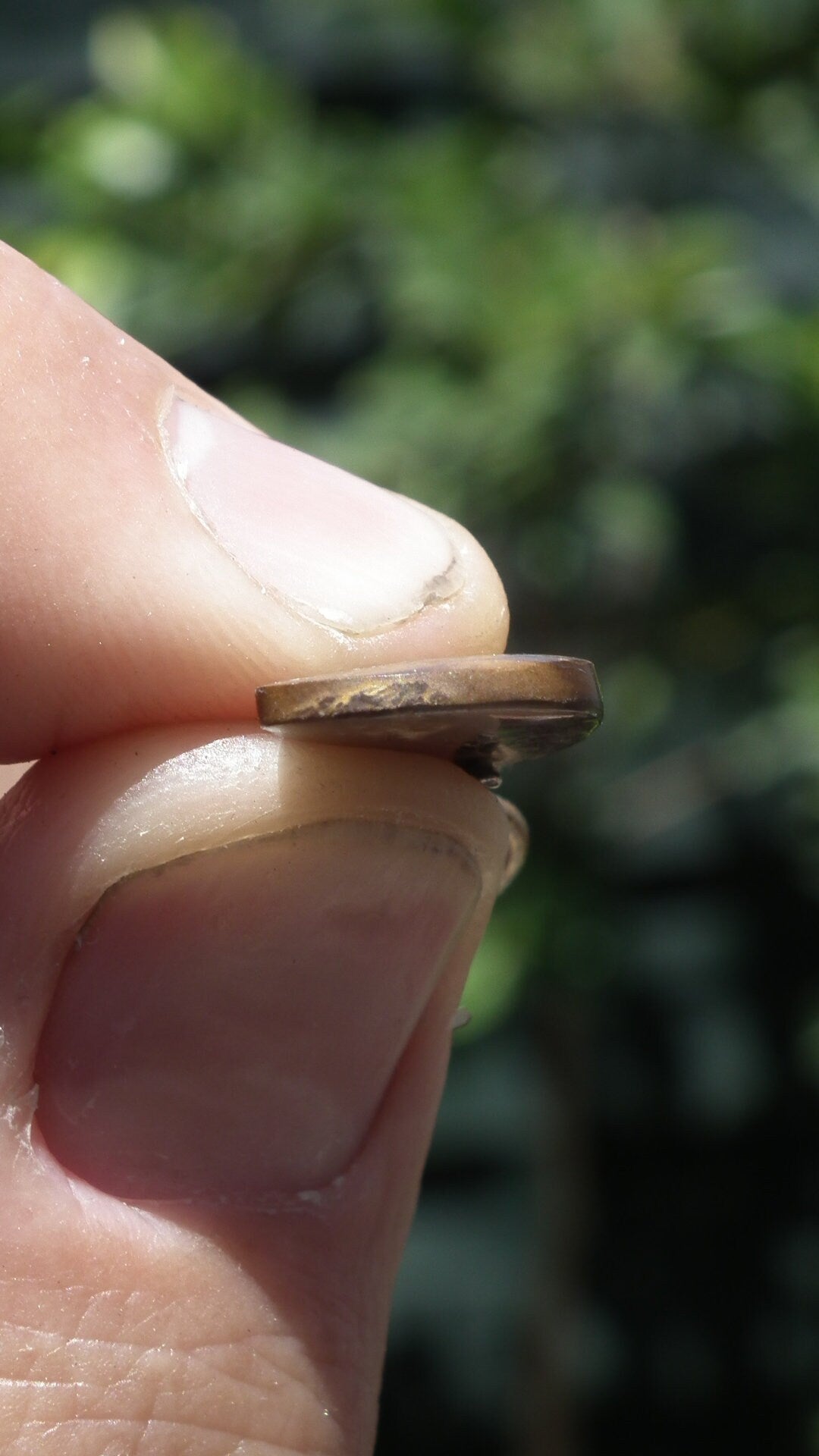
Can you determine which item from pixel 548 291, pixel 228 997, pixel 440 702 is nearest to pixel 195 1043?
pixel 228 997

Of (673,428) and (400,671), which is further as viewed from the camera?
(673,428)

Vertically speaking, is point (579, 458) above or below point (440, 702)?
below

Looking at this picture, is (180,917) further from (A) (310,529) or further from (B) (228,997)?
(A) (310,529)

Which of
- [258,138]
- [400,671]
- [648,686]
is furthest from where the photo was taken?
[648,686]

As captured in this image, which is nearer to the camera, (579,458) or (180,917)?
(180,917)

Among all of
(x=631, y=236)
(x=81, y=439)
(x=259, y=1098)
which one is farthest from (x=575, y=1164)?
(x=81, y=439)

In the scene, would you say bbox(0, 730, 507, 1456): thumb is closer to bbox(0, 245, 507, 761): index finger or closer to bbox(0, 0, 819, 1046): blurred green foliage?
bbox(0, 245, 507, 761): index finger

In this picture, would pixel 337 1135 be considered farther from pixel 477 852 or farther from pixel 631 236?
pixel 631 236

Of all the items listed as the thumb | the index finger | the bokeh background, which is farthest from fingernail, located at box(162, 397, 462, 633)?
the bokeh background
